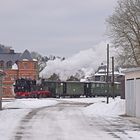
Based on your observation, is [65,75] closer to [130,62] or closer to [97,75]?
[97,75]

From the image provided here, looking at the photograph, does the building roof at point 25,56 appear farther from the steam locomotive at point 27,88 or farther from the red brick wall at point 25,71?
the steam locomotive at point 27,88

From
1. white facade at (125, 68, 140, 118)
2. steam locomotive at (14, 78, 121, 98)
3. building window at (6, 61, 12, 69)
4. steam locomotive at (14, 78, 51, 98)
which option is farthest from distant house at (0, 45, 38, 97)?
white facade at (125, 68, 140, 118)

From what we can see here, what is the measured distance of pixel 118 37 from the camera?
5650 cm

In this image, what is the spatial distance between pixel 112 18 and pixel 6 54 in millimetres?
61114

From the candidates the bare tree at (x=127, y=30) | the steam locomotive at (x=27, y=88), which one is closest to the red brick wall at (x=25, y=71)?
the steam locomotive at (x=27, y=88)

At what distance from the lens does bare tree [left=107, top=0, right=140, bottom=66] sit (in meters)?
54.6

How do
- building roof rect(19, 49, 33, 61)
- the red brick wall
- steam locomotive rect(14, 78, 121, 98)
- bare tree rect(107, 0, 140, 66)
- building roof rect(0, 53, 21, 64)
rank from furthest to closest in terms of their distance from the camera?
building roof rect(19, 49, 33, 61) → building roof rect(0, 53, 21, 64) → the red brick wall → steam locomotive rect(14, 78, 121, 98) → bare tree rect(107, 0, 140, 66)

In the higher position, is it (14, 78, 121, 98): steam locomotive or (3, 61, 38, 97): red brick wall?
(3, 61, 38, 97): red brick wall

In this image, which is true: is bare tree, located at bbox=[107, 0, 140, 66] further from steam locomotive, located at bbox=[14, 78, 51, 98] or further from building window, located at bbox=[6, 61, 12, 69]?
building window, located at bbox=[6, 61, 12, 69]

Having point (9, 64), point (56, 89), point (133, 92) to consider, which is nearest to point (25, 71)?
point (9, 64)

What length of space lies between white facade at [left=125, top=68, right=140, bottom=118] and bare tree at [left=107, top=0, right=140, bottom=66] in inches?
681

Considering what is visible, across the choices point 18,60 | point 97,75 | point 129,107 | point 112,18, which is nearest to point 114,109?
point 129,107

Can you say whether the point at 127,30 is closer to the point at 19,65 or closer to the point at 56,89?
the point at 56,89

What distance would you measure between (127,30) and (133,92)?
21178 millimetres
